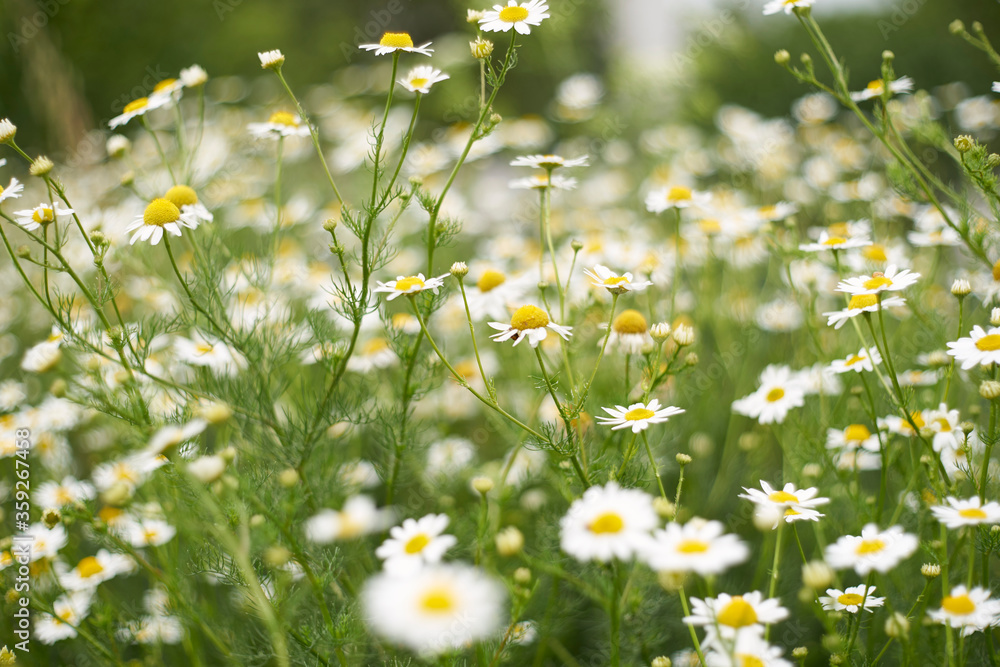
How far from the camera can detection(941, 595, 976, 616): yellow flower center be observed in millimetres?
987

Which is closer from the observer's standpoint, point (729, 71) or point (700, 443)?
point (700, 443)

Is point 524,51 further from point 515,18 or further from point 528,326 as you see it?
point 528,326

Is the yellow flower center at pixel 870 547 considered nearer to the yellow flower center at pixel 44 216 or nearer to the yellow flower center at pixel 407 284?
the yellow flower center at pixel 407 284

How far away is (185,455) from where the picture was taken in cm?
154

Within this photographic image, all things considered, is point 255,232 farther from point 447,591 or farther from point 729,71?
point 729,71

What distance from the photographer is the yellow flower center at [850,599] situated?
109cm

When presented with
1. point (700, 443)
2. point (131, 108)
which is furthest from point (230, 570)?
point (700, 443)

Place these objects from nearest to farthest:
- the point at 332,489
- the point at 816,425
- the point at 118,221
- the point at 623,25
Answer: the point at 332,489, the point at 816,425, the point at 118,221, the point at 623,25

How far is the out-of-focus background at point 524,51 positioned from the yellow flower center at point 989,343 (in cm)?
212

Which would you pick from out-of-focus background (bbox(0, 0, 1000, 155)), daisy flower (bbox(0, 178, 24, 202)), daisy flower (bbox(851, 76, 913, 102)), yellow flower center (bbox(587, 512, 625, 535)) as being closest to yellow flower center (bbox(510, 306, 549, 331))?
yellow flower center (bbox(587, 512, 625, 535))

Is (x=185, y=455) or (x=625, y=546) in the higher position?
(x=625, y=546)

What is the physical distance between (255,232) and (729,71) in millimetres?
4923

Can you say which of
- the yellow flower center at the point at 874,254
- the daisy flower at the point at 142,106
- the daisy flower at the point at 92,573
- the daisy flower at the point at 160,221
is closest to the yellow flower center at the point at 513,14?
the daisy flower at the point at 160,221

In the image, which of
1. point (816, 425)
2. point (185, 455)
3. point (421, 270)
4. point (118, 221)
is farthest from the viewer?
point (421, 270)
